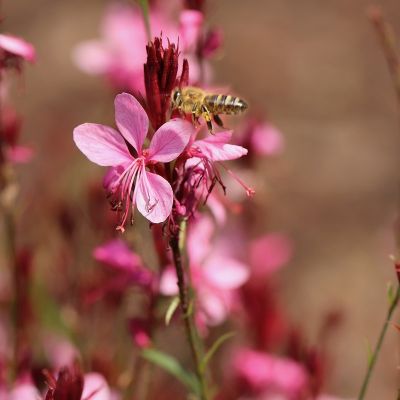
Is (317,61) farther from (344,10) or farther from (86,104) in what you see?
(86,104)

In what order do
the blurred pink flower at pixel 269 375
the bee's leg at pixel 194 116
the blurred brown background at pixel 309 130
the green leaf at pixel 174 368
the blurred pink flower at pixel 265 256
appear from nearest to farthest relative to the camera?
1. the bee's leg at pixel 194 116
2. the green leaf at pixel 174 368
3. the blurred pink flower at pixel 269 375
4. the blurred pink flower at pixel 265 256
5. the blurred brown background at pixel 309 130

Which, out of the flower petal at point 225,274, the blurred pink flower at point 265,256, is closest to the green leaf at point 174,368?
the flower petal at point 225,274

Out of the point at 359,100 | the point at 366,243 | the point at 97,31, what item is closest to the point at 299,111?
the point at 359,100

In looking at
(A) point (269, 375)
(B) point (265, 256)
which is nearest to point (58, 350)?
(A) point (269, 375)

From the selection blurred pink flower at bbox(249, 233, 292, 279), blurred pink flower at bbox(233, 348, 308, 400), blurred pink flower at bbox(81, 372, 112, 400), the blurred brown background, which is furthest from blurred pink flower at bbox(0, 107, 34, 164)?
the blurred brown background

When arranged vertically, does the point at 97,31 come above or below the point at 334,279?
above

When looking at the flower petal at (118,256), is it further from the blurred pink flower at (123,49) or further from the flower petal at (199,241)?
the blurred pink flower at (123,49)

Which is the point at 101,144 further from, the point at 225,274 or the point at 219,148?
the point at 225,274
